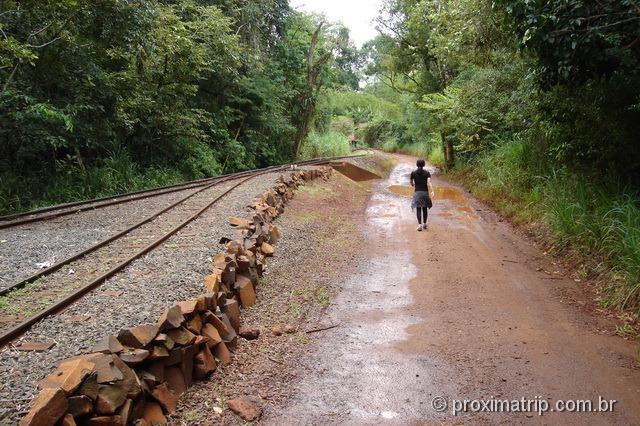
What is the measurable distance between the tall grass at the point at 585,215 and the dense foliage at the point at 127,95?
10.2 meters

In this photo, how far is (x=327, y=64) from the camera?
89.1 feet

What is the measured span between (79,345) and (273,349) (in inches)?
79.4

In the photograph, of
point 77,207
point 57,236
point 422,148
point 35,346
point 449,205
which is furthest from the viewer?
point 422,148

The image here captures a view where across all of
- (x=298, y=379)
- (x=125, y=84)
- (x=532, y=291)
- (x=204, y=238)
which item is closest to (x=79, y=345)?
(x=298, y=379)

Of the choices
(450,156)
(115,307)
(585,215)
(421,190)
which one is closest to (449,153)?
(450,156)

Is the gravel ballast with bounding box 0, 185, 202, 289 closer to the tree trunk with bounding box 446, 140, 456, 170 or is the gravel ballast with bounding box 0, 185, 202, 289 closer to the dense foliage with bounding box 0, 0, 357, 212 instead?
the dense foliage with bounding box 0, 0, 357, 212

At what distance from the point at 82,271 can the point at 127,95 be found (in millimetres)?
9396

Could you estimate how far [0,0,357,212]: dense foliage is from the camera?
10.3 m

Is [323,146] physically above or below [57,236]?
above

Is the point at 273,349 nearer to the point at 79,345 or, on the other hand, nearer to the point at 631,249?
the point at 79,345

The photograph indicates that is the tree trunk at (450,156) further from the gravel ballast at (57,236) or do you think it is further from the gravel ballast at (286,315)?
the gravel ballast at (57,236)

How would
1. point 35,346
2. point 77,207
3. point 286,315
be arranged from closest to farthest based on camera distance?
point 35,346 → point 286,315 → point 77,207

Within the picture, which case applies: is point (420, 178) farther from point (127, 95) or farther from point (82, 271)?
point (127, 95)

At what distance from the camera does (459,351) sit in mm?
4945
